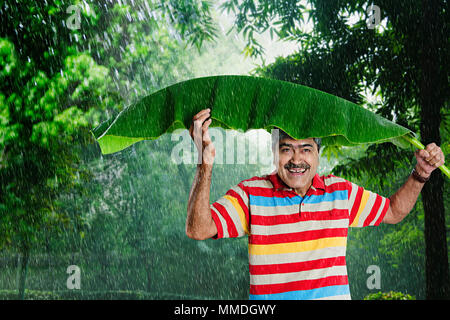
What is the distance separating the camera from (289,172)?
1.82m

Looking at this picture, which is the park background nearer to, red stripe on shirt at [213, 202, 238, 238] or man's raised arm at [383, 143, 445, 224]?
man's raised arm at [383, 143, 445, 224]

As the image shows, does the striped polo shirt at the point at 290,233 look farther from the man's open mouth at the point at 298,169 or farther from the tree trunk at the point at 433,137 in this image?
the tree trunk at the point at 433,137

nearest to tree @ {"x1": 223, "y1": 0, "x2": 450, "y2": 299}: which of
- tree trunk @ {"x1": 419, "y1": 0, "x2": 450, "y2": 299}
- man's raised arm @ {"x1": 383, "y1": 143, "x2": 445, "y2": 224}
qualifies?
tree trunk @ {"x1": 419, "y1": 0, "x2": 450, "y2": 299}

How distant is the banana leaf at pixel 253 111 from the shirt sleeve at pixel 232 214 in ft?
1.07

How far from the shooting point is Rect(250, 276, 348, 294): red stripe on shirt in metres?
1.67

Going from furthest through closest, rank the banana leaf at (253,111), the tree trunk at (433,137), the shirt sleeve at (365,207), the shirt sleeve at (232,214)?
the tree trunk at (433,137)
the shirt sleeve at (365,207)
the shirt sleeve at (232,214)
the banana leaf at (253,111)

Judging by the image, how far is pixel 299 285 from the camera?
167 cm

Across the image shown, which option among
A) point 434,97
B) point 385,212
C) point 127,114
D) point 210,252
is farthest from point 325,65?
point 210,252

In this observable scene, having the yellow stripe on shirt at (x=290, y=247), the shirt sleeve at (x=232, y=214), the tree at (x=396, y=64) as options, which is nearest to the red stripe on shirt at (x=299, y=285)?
the yellow stripe on shirt at (x=290, y=247)

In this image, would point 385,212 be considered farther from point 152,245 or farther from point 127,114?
point 152,245

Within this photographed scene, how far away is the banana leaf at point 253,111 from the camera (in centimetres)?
162

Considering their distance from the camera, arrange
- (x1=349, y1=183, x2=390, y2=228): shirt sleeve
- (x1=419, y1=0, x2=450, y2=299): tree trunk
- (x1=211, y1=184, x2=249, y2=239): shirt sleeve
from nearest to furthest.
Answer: (x1=211, y1=184, x2=249, y2=239): shirt sleeve
(x1=349, y1=183, x2=390, y2=228): shirt sleeve
(x1=419, y1=0, x2=450, y2=299): tree trunk

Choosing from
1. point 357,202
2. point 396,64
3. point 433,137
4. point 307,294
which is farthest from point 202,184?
point 396,64
